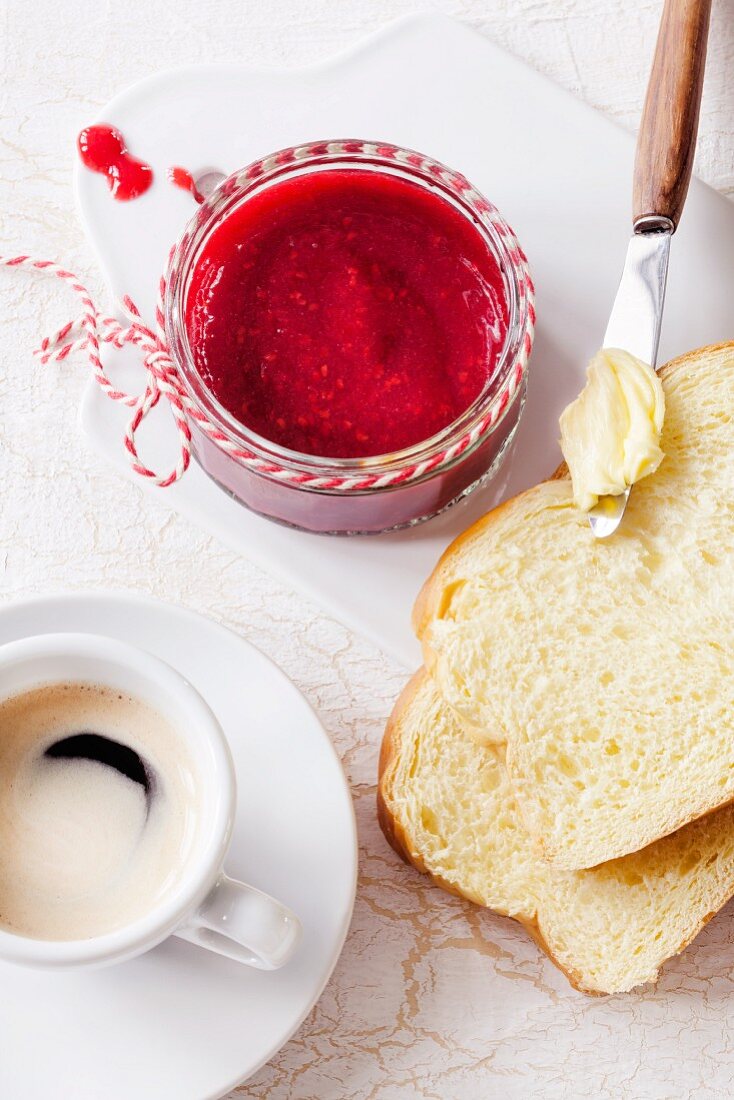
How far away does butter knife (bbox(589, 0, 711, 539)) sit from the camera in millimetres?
1534

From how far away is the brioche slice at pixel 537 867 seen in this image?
1.60 m

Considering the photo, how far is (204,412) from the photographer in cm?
146

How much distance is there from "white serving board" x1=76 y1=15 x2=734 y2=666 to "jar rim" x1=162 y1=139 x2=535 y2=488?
0.67ft

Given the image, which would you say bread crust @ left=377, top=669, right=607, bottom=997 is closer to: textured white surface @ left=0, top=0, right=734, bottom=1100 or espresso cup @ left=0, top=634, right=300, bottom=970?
textured white surface @ left=0, top=0, right=734, bottom=1100

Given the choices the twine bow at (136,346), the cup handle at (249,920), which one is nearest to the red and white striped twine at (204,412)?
the twine bow at (136,346)

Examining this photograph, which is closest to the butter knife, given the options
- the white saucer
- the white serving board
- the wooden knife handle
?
the wooden knife handle

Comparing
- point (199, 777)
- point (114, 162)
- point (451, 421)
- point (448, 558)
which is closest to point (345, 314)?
→ point (451, 421)

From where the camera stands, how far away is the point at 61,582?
1717mm

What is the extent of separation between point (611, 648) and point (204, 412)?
606 millimetres

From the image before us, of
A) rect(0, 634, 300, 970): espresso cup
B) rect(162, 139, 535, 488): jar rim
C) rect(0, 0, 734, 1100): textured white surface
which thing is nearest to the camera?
rect(0, 634, 300, 970): espresso cup

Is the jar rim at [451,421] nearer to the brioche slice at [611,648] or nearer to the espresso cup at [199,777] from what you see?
the brioche slice at [611,648]

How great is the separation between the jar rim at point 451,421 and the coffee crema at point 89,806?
351mm

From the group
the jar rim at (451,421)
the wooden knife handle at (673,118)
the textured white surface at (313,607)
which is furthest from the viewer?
the textured white surface at (313,607)

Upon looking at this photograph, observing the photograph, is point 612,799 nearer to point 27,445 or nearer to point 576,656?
point 576,656
